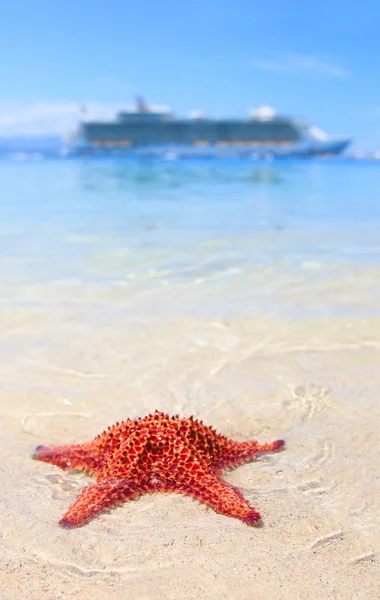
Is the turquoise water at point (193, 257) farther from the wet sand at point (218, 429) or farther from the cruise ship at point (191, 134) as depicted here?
the cruise ship at point (191, 134)

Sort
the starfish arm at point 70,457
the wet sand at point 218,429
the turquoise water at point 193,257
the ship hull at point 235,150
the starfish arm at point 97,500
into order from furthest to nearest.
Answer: the ship hull at point 235,150 < the turquoise water at point 193,257 < the starfish arm at point 70,457 < the starfish arm at point 97,500 < the wet sand at point 218,429

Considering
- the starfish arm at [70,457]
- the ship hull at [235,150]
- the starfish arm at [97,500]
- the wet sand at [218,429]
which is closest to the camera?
the wet sand at [218,429]

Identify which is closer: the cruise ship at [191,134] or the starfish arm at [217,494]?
the starfish arm at [217,494]

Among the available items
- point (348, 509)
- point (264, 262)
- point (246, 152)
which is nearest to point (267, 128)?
point (246, 152)

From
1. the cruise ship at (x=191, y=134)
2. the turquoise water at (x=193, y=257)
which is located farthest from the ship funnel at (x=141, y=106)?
the turquoise water at (x=193, y=257)

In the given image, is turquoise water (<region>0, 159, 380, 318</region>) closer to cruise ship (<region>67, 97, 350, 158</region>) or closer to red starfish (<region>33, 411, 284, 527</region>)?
red starfish (<region>33, 411, 284, 527</region>)

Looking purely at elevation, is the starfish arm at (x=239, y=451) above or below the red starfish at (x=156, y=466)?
below
